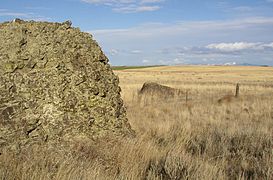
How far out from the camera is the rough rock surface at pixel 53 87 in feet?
21.2

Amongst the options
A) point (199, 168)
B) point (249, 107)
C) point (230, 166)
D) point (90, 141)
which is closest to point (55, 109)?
point (90, 141)

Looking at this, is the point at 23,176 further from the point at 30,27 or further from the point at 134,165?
the point at 30,27

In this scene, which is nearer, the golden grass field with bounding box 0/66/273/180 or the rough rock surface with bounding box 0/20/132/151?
the golden grass field with bounding box 0/66/273/180

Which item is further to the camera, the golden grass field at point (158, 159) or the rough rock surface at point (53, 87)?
the rough rock surface at point (53, 87)

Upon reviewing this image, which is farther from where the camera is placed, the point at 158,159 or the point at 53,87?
the point at 53,87

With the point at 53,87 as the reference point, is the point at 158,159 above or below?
below

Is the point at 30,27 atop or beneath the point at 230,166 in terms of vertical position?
atop

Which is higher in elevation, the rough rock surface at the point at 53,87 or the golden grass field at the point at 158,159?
the rough rock surface at the point at 53,87

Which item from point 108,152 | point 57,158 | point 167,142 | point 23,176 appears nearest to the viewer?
point 23,176

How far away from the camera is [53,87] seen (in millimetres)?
6922

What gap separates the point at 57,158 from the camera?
19.9ft

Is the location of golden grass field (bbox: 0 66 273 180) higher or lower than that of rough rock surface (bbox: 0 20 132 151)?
lower

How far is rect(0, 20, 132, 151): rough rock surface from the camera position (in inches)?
254

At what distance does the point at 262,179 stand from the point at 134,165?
193cm
